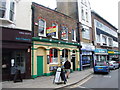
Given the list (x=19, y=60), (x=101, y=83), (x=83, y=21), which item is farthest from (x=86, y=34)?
(x=19, y=60)

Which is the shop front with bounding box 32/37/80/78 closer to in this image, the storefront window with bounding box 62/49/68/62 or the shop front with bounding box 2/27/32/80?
the storefront window with bounding box 62/49/68/62

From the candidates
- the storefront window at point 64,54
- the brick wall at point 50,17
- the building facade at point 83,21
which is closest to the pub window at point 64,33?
the brick wall at point 50,17

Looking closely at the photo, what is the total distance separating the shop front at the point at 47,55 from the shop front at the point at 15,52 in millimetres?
689

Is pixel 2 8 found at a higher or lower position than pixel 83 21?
lower

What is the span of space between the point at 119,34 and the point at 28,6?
44.7 m

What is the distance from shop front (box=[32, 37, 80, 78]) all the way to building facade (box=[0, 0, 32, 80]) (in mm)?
728

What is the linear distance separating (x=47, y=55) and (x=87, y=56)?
10217 mm

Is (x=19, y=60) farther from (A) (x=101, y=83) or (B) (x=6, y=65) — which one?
(A) (x=101, y=83)

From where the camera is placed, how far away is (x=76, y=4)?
20531mm

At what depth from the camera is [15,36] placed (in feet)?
34.4

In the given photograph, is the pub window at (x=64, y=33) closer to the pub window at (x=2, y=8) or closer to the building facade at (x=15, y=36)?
the building facade at (x=15, y=36)

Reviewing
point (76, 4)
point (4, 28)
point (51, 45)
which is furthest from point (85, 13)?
point (4, 28)

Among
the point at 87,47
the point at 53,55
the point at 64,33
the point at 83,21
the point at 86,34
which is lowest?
the point at 53,55

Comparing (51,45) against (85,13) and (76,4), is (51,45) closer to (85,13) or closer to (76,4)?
(76,4)
